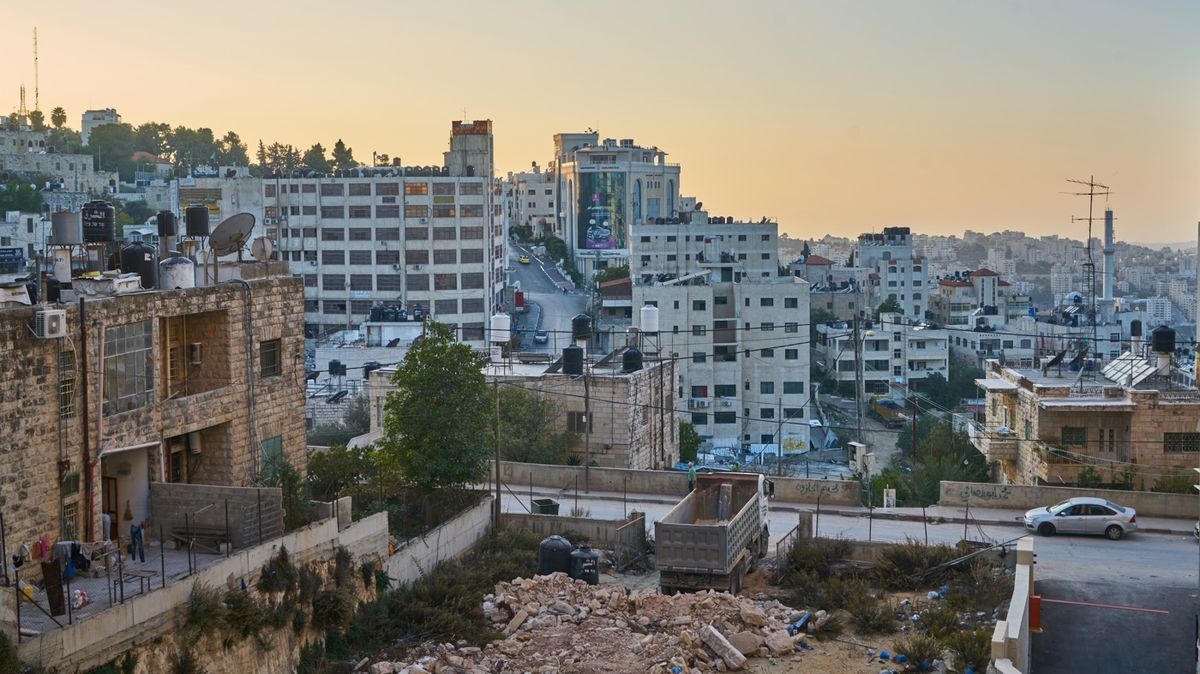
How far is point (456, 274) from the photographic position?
277ft

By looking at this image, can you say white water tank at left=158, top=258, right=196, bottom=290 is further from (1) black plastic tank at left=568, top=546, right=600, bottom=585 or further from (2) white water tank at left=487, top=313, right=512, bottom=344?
(2) white water tank at left=487, top=313, right=512, bottom=344

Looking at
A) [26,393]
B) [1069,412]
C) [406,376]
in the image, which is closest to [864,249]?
[1069,412]

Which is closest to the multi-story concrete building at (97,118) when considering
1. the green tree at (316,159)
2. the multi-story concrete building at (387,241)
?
the green tree at (316,159)

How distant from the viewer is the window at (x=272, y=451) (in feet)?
75.0

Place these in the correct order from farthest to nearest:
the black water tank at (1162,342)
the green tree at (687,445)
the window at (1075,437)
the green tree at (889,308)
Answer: the green tree at (889,308) < the green tree at (687,445) < the black water tank at (1162,342) < the window at (1075,437)

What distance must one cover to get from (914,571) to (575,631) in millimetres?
6936

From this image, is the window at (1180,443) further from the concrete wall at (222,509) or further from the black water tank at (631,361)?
the concrete wall at (222,509)

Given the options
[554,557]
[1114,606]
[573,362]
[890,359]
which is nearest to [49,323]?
[554,557]

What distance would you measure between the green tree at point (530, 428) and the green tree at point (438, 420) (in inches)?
319

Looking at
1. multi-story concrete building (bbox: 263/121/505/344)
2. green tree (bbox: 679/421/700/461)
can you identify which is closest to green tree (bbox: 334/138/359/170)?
multi-story concrete building (bbox: 263/121/505/344)

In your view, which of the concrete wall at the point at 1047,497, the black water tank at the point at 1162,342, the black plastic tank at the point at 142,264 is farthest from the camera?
the black water tank at the point at 1162,342

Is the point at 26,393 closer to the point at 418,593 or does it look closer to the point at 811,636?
the point at 418,593

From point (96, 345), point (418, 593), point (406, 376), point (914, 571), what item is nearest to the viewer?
point (96, 345)

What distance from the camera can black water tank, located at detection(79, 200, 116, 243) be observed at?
2248cm
